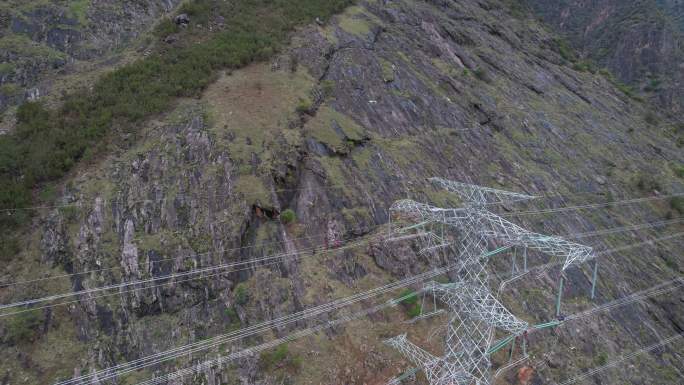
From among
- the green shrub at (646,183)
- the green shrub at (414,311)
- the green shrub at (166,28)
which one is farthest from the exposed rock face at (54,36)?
the green shrub at (646,183)

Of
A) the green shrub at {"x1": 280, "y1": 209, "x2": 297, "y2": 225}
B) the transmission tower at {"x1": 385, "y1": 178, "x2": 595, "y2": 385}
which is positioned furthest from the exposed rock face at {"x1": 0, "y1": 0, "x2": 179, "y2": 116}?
the transmission tower at {"x1": 385, "y1": 178, "x2": 595, "y2": 385}

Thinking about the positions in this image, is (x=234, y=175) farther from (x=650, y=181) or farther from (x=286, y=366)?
(x=650, y=181)

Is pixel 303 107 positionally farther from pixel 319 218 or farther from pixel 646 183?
pixel 646 183

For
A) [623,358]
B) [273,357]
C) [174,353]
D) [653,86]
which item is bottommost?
[653,86]

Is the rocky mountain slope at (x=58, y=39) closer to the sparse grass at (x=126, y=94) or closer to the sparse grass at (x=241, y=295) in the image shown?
the sparse grass at (x=126, y=94)

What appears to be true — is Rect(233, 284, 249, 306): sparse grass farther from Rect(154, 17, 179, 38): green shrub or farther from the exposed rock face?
Rect(154, 17, 179, 38): green shrub

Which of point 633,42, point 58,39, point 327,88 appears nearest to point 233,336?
point 327,88

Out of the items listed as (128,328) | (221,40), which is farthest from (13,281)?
(221,40)

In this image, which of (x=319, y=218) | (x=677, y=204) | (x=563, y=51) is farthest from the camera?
(x=563, y=51)
